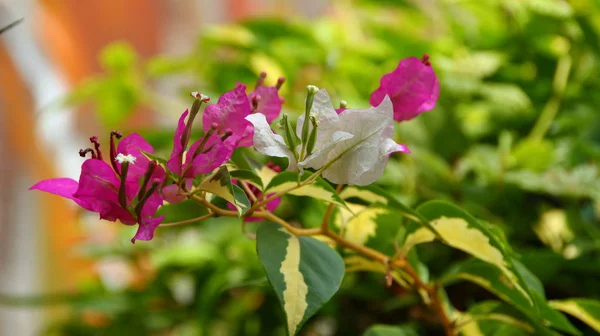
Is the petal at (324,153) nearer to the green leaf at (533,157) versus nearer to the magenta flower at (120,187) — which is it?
the magenta flower at (120,187)

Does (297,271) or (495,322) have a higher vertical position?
(297,271)

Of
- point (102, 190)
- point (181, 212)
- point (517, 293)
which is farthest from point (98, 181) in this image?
point (181, 212)

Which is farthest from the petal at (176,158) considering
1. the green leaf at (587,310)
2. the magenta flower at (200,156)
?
the green leaf at (587,310)

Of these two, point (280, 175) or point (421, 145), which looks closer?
point (280, 175)

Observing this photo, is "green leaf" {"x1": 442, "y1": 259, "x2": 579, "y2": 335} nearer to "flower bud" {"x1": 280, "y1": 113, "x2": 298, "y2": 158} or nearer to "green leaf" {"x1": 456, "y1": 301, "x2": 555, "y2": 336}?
"green leaf" {"x1": 456, "y1": 301, "x2": 555, "y2": 336}

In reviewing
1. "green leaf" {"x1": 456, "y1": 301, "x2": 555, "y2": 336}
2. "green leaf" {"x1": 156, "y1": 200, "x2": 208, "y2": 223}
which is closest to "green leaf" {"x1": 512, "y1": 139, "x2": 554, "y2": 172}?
"green leaf" {"x1": 456, "y1": 301, "x2": 555, "y2": 336}

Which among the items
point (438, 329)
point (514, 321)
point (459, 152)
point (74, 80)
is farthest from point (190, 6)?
point (514, 321)

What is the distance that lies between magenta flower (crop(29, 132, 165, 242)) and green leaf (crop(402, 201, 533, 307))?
14 centimetres

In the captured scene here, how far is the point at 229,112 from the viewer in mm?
252

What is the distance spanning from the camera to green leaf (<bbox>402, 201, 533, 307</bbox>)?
285mm

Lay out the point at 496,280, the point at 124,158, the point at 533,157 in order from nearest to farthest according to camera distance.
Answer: the point at 124,158 < the point at 496,280 < the point at 533,157

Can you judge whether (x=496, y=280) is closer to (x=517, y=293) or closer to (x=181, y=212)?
(x=517, y=293)

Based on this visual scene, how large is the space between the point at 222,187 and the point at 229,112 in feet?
0.10

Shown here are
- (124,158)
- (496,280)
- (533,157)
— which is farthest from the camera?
(533,157)
